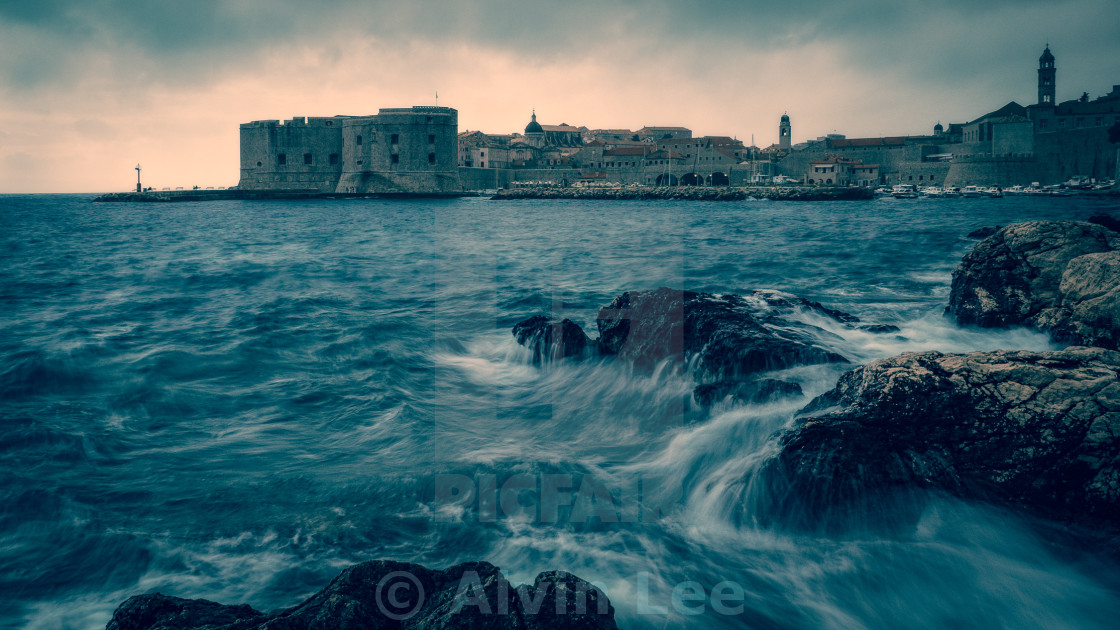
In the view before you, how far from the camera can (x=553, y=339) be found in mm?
7000

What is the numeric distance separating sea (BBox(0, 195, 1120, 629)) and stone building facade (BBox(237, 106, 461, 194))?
38.5m

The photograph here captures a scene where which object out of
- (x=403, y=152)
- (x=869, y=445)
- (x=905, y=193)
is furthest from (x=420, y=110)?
(x=869, y=445)

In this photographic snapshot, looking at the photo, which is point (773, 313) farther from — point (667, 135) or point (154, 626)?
point (667, 135)

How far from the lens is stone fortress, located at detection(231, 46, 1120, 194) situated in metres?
45.7

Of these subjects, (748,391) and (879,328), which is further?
(879,328)

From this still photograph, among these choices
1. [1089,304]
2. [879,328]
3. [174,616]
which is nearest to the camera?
[174,616]

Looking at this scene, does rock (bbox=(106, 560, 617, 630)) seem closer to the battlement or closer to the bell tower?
the battlement

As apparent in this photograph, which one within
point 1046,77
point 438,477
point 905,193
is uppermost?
point 1046,77

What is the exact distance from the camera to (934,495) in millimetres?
3531

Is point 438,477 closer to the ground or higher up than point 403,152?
closer to the ground

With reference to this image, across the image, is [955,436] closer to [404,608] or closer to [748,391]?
[748,391]

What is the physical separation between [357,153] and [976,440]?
4970 centimetres

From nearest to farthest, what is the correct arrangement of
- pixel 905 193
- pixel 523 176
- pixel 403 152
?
pixel 905 193
pixel 403 152
pixel 523 176

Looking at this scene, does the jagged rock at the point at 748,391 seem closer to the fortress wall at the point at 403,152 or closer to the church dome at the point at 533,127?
the fortress wall at the point at 403,152
